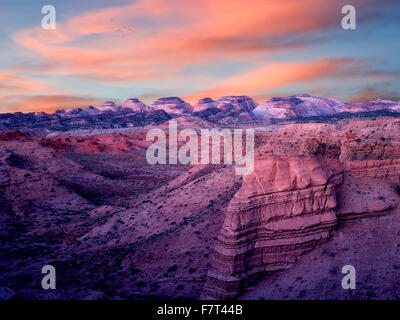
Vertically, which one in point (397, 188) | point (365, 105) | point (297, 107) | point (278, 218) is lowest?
point (278, 218)

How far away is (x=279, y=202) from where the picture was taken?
1082 cm

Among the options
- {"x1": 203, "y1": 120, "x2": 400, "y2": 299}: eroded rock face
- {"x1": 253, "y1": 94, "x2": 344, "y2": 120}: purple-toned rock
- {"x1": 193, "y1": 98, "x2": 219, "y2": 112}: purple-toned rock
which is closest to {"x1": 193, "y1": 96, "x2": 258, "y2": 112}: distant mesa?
{"x1": 193, "y1": 98, "x2": 219, "y2": 112}: purple-toned rock

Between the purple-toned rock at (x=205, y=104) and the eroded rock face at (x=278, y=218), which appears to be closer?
the eroded rock face at (x=278, y=218)

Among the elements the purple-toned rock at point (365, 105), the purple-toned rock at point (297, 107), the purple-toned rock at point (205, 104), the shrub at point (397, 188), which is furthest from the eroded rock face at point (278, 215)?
the purple-toned rock at point (205, 104)

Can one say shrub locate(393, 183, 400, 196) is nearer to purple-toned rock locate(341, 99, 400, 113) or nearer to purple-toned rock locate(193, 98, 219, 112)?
purple-toned rock locate(341, 99, 400, 113)

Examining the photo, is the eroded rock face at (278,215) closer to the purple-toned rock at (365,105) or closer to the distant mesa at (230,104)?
the distant mesa at (230,104)

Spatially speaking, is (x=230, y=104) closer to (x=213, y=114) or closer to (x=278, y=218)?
(x=213, y=114)

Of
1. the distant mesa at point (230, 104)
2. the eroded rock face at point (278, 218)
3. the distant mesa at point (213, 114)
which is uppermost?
the distant mesa at point (230, 104)

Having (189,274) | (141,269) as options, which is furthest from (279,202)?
(141,269)

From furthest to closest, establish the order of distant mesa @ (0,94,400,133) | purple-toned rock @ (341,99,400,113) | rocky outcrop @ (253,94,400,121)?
purple-toned rock @ (341,99,400,113) < rocky outcrop @ (253,94,400,121) < distant mesa @ (0,94,400,133)

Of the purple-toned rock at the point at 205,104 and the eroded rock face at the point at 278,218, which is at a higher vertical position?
the purple-toned rock at the point at 205,104

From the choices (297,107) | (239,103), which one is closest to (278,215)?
(297,107)
